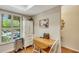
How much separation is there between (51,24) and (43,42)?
335 mm

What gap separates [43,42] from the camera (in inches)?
52.8

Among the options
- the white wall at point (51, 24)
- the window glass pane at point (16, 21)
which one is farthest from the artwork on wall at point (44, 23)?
the window glass pane at point (16, 21)

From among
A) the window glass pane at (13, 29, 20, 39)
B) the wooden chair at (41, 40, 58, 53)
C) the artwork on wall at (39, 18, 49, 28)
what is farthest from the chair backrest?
the window glass pane at (13, 29, 20, 39)

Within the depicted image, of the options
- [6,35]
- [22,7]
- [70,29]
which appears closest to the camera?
[22,7]

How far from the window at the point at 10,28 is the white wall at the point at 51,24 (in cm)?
30

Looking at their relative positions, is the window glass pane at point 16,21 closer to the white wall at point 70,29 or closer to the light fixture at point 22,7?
the light fixture at point 22,7

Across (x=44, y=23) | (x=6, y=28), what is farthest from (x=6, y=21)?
(x=44, y=23)

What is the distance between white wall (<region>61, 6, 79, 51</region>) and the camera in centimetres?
136

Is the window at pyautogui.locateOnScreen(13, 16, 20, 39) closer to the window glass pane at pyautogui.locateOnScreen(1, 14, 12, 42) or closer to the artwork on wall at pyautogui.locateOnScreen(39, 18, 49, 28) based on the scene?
the window glass pane at pyautogui.locateOnScreen(1, 14, 12, 42)

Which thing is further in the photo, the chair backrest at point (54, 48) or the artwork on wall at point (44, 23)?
the artwork on wall at point (44, 23)

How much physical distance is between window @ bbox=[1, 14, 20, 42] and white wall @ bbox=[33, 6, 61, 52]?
30 centimetres

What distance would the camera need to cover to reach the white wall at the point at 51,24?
50.3 inches

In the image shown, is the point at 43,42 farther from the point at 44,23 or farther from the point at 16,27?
the point at 16,27
